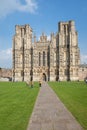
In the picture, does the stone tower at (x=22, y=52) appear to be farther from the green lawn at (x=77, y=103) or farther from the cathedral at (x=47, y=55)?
the green lawn at (x=77, y=103)

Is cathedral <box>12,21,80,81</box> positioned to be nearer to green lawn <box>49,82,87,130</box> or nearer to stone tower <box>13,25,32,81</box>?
stone tower <box>13,25,32,81</box>

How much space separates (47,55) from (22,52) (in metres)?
9.52

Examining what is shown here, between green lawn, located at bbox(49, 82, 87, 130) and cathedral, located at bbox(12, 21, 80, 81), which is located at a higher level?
cathedral, located at bbox(12, 21, 80, 81)

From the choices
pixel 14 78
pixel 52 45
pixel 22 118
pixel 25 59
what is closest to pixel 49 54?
pixel 52 45

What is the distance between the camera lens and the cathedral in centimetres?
8631

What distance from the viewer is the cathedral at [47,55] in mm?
86312

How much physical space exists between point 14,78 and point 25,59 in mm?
8158

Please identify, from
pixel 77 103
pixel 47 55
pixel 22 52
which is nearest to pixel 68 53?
Result: pixel 47 55

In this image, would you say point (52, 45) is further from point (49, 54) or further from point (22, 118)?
point (22, 118)

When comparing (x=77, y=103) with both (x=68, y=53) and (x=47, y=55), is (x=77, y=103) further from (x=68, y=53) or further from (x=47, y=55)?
(x=47, y=55)

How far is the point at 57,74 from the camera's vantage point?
3447 inches

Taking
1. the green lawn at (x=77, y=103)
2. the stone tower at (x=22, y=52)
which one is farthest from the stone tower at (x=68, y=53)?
the green lawn at (x=77, y=103)

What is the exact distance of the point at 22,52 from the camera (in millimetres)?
90875

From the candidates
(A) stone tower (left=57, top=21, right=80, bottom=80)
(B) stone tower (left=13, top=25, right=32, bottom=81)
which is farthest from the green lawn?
(B) stone tower (left=13, top=25, right=32, bottom=81)
